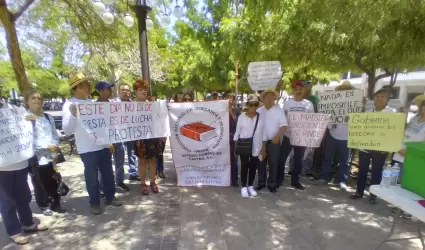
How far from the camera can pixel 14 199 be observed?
2797 millimetres

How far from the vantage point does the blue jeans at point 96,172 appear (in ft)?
11.0

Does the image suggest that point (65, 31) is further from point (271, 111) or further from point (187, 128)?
point (271, 111)

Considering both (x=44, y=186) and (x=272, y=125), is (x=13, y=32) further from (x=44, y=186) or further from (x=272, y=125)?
(x=272, y=125)

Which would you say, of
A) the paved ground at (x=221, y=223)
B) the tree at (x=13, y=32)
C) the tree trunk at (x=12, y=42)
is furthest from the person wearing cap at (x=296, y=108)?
the tree at (x=13, y=32)

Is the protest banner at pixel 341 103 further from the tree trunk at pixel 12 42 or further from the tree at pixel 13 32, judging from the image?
the tree at pixel 13 32

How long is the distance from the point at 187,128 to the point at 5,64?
16553 millimetres

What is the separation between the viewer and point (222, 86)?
55.4 ft

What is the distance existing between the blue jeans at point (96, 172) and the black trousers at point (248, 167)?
2098 millimetres

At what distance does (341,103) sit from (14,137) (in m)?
4.71

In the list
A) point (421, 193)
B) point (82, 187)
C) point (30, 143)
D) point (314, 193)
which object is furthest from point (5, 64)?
point (421, 193)

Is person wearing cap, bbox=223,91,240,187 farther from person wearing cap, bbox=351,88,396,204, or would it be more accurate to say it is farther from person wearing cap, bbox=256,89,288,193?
person wearing cap, bbox=351,88,396,204

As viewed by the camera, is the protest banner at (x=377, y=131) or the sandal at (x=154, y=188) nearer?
the protest banner at (x=377, y=131)

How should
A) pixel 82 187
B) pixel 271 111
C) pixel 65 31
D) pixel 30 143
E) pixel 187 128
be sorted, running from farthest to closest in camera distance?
pixel 65 31
pixel 82 187
pixel 187 128
pixel 271 111
pixel 30 143

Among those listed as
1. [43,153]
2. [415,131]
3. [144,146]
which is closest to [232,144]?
[144,146]
